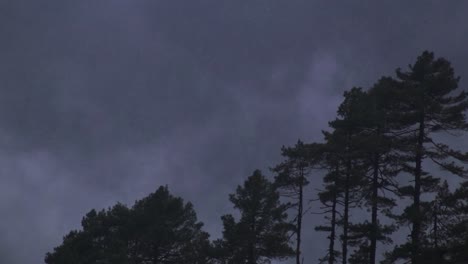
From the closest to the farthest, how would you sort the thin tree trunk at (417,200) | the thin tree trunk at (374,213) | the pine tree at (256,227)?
1. the thin tree trunk at (417,200)
2. the thin tree trunk at (374,213)
3. the pine tree at (256,227)

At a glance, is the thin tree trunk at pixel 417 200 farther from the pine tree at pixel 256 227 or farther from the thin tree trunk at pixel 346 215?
the pine tree at pixel 256 227

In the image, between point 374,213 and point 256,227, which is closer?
point 374,213

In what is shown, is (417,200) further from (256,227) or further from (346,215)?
(256,227)

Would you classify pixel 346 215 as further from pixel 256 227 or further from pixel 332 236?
pixel 256 227

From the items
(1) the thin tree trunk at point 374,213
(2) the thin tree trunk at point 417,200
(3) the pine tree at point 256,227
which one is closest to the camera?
(2) the thin tree trunk at point 417,200

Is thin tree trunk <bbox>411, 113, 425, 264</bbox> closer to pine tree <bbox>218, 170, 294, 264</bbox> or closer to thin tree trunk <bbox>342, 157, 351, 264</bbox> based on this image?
thin tree trunk <bbox>342, 157, 351, 264</bbox>

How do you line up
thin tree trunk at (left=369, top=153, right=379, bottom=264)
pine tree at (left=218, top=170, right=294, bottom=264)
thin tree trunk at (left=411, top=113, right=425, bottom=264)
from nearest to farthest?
thin tree trunk at (left=411, top=113, right=425, bottom=264), thin tree trunk at (left=369, top=153, right=379, bottom=264), pine tree at (left=218, top=170, right=294, bottom=264)

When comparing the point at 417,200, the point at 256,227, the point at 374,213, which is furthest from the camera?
the point at 256,227

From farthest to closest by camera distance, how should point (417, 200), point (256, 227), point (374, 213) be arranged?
point (256, 227) < point (374, 213) < point (417, 200)

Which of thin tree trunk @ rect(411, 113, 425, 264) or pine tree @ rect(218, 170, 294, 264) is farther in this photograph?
pine tree @ rect(218, 170, 294, 264)

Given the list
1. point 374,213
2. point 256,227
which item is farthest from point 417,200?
point 256,227

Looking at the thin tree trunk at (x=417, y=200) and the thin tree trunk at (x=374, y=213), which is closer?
the thin tree trunk at (x=417, y=200)

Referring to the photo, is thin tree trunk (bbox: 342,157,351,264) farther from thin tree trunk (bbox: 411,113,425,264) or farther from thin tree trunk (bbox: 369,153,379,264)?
thin tree trunk (bbox: 411,113,425,264)

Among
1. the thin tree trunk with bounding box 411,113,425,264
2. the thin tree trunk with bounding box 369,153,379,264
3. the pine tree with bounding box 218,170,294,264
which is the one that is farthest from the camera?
the pine tree with bounding box 218,170,294,264
